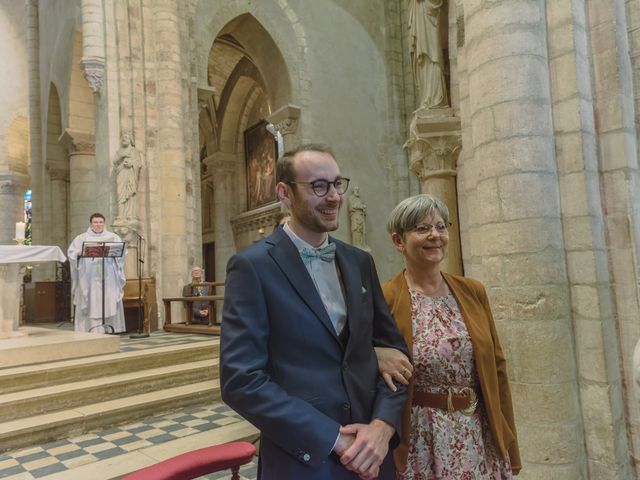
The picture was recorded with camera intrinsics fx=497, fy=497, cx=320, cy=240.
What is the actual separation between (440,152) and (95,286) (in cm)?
560

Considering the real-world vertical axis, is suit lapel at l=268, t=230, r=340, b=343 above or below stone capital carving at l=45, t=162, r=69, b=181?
below

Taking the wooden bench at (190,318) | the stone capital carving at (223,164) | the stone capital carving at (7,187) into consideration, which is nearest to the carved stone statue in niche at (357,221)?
the wooden bench at (190,318)

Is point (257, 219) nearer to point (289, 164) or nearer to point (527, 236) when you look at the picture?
point (527, 236)

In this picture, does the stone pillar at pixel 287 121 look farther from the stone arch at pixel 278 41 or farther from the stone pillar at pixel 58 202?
the stone pillar at pixel 58 202

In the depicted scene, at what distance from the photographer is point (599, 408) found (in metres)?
3.43

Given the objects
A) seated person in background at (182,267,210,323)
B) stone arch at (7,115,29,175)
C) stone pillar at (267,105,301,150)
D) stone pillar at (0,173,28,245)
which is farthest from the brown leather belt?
stone arch at (7,115,29,175)

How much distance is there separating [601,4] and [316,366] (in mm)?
3760

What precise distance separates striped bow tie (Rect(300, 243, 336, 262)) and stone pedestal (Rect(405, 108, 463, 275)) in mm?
5932

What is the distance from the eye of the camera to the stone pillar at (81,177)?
1257 centimetres

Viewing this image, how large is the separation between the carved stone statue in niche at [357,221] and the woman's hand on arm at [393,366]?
11.2m

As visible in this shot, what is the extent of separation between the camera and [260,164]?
717 inches

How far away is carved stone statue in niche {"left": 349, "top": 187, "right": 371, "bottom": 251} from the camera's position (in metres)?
12.9

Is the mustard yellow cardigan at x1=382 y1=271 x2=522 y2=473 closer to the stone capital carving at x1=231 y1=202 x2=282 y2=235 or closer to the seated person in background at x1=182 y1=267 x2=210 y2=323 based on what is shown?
the seated person in background at x1=182 y1=267 x2=210 y2=323

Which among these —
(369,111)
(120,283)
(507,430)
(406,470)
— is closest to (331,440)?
(406,470)
